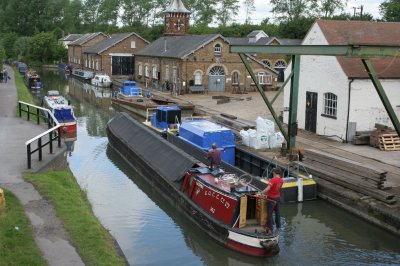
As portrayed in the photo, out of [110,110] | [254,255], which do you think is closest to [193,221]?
[254,255]

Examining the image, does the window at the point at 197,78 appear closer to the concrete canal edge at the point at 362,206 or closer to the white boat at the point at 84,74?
the white boat at the point at 84,74

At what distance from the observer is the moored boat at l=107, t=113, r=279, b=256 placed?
1241cm

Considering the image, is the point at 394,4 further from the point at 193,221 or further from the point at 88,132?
the point at 193,221

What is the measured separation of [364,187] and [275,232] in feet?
14.1

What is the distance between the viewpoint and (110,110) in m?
39.0

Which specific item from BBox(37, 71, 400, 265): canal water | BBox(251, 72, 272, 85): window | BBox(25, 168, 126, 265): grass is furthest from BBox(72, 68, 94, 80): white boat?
BBox(25, 168, 126, 265): grass

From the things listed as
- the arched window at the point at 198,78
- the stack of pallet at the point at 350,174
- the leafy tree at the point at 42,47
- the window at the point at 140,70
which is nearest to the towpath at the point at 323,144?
the stack of pallet at the point at 350,174

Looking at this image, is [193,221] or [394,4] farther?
[394,4]

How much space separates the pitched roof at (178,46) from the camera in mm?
44188

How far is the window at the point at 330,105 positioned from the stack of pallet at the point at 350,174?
5807mm

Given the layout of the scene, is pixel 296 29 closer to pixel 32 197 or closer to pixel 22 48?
pixel 22 48

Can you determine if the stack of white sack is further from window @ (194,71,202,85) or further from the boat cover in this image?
window @ (194,71,202,85)

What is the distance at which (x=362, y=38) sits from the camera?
24719mm

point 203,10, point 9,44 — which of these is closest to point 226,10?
point 203,10
